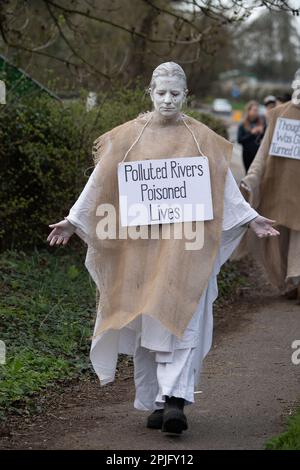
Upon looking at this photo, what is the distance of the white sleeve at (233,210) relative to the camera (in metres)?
6.45

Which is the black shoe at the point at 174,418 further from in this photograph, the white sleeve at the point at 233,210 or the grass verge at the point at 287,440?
the white sleeve at the point at 233,210

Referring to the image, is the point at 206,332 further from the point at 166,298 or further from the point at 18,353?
the point at 18,353

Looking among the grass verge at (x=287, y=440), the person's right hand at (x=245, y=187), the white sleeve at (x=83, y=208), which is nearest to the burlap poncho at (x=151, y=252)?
the white sleeve at (x=83, y=208)

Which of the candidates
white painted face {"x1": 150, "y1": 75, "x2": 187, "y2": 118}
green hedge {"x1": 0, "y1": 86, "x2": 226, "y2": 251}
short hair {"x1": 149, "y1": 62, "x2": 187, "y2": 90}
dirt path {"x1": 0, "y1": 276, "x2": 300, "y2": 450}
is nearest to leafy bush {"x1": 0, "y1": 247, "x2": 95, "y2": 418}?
dirt path {"x1": 0, "y1": 276, "x2": 300, "y2": 450}

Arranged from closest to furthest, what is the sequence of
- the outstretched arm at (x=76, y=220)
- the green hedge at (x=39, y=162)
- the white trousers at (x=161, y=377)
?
the white trousers at (x=161, y=377) < the outstretched arm at (x=76, y=220) < the green hedge at (x=39, y=162)

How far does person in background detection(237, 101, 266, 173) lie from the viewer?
52.3ft

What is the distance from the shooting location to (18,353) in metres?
8.09

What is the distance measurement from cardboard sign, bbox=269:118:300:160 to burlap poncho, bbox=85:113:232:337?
4.61 metres

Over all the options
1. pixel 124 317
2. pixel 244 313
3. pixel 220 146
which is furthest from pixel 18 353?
pixel 244 313

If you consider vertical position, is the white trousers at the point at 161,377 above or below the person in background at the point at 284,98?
below

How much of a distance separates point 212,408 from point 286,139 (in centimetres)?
476

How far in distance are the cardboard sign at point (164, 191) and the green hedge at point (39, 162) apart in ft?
15.9

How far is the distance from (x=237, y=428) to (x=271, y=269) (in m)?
5.06

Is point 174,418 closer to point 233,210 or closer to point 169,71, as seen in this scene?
point 233,210
